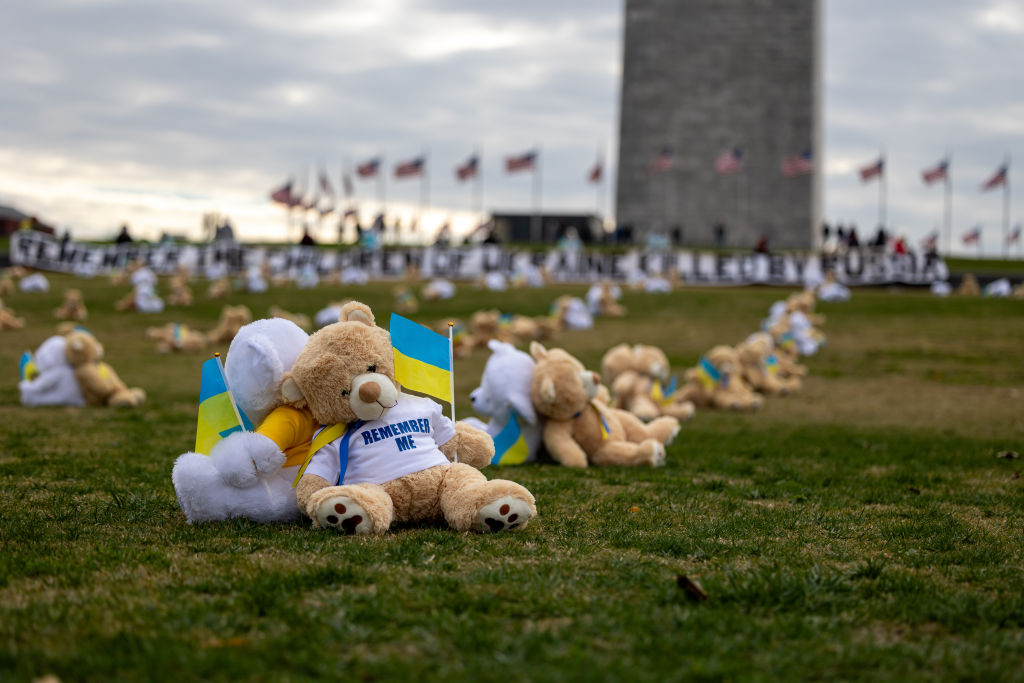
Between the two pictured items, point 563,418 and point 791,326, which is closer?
point 563,418

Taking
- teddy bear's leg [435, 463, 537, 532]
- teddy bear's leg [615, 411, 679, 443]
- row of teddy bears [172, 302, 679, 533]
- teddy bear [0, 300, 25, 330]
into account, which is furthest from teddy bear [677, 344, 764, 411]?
teddy bear [0, 300, 25, 330]

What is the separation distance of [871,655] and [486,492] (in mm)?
2021

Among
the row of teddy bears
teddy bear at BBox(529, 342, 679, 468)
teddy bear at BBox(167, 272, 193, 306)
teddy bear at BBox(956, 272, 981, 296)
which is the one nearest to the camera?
the row of teddy bears

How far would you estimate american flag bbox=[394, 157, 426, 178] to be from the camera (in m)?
42.5

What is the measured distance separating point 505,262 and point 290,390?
30548 millimetres

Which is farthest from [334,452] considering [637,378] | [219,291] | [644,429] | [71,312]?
[219,291]

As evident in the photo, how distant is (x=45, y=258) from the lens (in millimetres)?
36062

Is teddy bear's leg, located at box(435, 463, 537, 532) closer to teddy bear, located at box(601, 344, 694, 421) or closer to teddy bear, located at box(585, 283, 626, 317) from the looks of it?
teddy bear, located at box(601, 344, 694, 421)

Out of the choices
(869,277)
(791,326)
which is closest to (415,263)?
(869,277)

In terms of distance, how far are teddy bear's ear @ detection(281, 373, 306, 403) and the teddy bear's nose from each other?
1.19 ft

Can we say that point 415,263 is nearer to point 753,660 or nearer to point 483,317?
point 483,317

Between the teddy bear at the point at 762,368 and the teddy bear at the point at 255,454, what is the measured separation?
929cm

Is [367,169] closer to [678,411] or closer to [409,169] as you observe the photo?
[409,169]

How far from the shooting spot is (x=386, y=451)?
4.91 m
